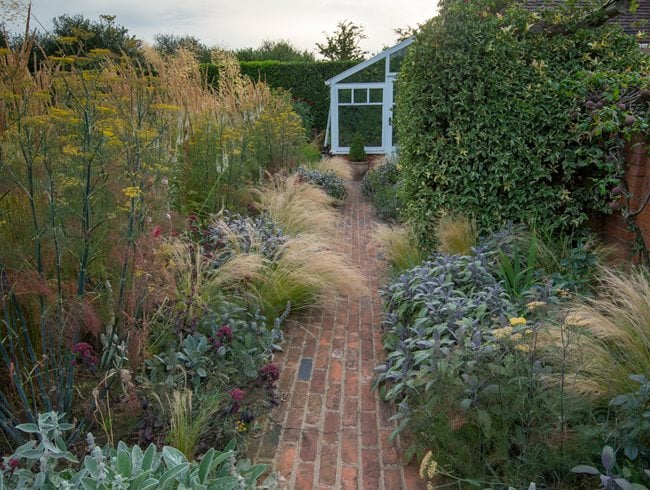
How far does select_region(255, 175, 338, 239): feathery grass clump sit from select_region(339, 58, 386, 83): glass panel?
7.04 metres

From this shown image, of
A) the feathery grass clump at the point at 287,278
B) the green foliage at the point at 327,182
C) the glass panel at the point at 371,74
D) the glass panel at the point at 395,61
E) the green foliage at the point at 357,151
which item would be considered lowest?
the feathery grass clump at the point at 287,278

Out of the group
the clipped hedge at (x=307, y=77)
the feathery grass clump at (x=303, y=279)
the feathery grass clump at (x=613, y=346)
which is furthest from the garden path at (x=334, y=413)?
the clipped hedge at (x=307, y=77)

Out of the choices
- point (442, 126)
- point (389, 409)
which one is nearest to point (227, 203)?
point (442, 126)

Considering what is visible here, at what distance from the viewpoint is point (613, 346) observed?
8.52 ft

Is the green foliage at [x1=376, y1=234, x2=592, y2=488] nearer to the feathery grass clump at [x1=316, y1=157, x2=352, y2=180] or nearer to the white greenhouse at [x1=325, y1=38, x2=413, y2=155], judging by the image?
the feathery grass clump at [x1=316, y1=157, x2=352, y2=180]

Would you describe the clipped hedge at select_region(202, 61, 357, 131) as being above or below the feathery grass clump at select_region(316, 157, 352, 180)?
above

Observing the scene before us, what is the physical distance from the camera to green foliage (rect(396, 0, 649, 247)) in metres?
4.24

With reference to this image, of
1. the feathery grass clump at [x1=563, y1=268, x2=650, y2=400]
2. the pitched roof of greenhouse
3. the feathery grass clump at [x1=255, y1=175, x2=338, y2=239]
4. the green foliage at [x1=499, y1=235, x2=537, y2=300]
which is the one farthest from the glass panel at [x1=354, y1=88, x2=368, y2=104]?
the feathery grass clump at [x1=563, y1=268, x2=650, y2=400]

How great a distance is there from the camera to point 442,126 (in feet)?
15.9

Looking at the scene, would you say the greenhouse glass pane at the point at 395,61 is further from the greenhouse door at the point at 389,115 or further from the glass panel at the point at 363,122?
the glass panel at the point at 363,122

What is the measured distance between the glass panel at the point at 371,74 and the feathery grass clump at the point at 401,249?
26.9ft

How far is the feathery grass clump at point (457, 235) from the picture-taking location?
14.7ft

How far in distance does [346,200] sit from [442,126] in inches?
169

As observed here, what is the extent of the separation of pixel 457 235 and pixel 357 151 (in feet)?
25.9
